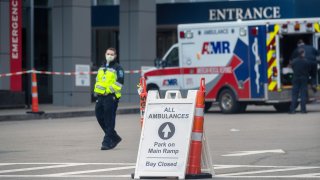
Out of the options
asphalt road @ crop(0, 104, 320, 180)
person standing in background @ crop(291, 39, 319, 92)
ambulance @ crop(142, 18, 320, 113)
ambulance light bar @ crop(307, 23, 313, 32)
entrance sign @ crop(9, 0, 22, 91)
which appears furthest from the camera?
entrance sign @ crop(9, 0, 22, 91)

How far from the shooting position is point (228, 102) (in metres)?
31.3

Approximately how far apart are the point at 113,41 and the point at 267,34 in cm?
1473

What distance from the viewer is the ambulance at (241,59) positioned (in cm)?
3023

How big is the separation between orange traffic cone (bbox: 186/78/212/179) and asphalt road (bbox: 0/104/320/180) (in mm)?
370

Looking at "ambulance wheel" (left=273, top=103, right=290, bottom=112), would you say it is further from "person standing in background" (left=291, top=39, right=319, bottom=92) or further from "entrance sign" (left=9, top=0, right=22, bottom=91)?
"entrance sign" (left=9, top=0, right=22, bottom=91)

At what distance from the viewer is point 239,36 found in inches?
1198

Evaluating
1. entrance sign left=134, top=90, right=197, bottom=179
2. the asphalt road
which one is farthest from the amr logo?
entrance sign left=134, top=90, right=197, bottom=179

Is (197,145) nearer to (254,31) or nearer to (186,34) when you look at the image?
(254,31)

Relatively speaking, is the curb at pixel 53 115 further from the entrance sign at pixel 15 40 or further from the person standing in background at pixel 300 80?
the person standing in background at pixel 300 80

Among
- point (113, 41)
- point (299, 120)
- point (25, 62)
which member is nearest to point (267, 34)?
point (299, 120)

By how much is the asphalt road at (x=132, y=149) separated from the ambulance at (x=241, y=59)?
174 cm

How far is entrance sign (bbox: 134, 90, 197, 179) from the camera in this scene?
13359 mm

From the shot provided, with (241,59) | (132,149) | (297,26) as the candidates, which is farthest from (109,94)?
(297,26)

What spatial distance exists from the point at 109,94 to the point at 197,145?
530cm
